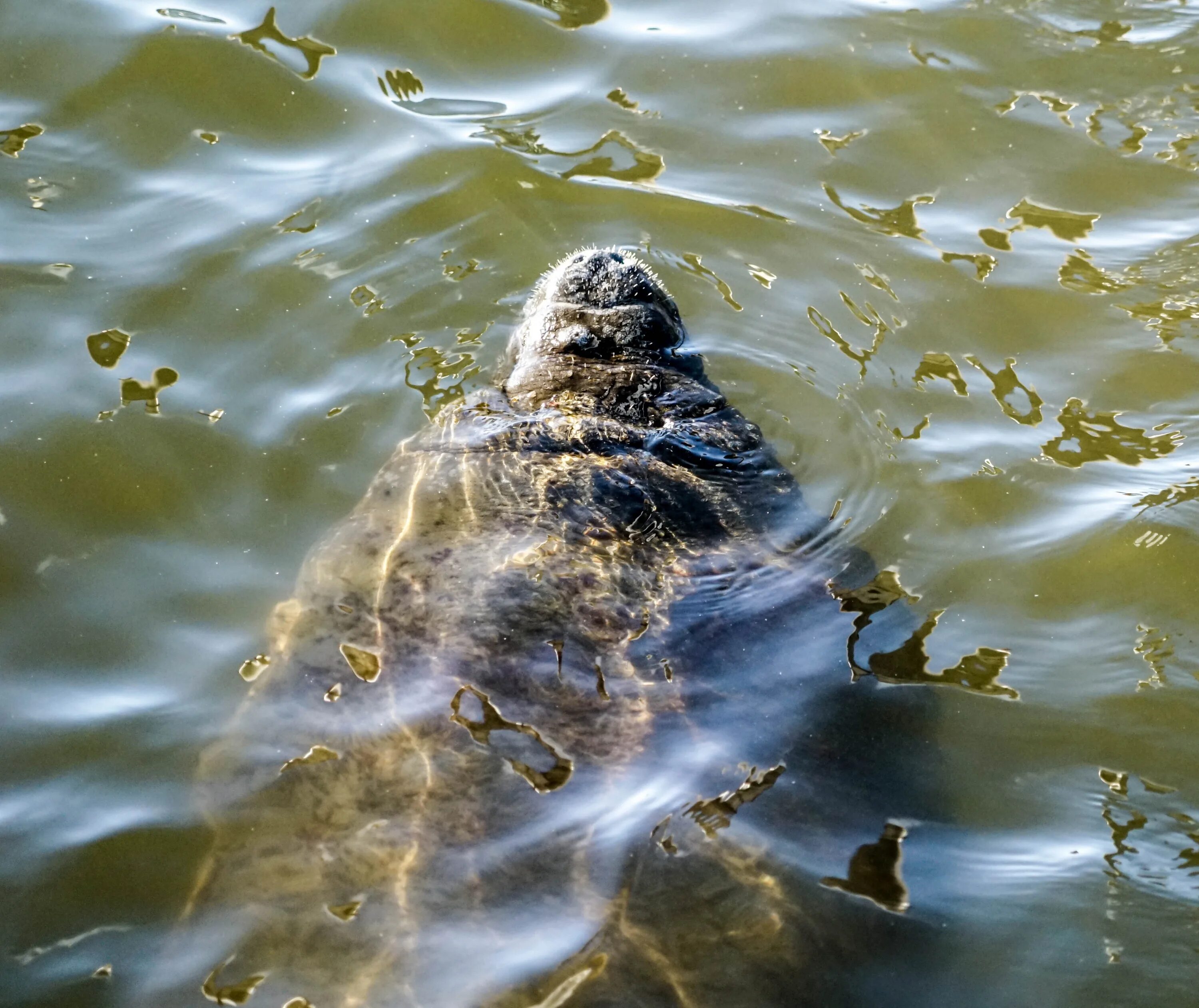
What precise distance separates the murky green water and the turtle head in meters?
0.79

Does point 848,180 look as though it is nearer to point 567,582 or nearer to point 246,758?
point 567,582

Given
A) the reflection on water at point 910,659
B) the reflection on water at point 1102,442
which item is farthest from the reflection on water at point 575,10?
the reflection on water at point 910,659

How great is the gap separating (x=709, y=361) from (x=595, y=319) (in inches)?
43.9

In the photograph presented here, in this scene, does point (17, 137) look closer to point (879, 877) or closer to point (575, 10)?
point (575, 10)

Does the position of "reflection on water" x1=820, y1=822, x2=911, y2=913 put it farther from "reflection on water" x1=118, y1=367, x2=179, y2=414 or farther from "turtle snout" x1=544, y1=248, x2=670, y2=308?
"reflection on water" x1=118, y1=367, x2=179, y2=414

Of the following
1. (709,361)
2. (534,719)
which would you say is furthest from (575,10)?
(534,719)

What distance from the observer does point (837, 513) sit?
495cm

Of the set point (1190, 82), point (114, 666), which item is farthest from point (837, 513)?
point (1190, 82)

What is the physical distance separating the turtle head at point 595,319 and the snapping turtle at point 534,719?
0.21ft

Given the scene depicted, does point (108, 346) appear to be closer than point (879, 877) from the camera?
No

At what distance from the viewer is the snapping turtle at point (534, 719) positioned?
9.75 ft

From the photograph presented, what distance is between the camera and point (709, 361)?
5.80 m

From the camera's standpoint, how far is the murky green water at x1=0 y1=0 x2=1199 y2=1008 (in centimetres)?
351

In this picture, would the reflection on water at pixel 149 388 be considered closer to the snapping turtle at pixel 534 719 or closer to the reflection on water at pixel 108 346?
the reflection on water at pixel 108 346
